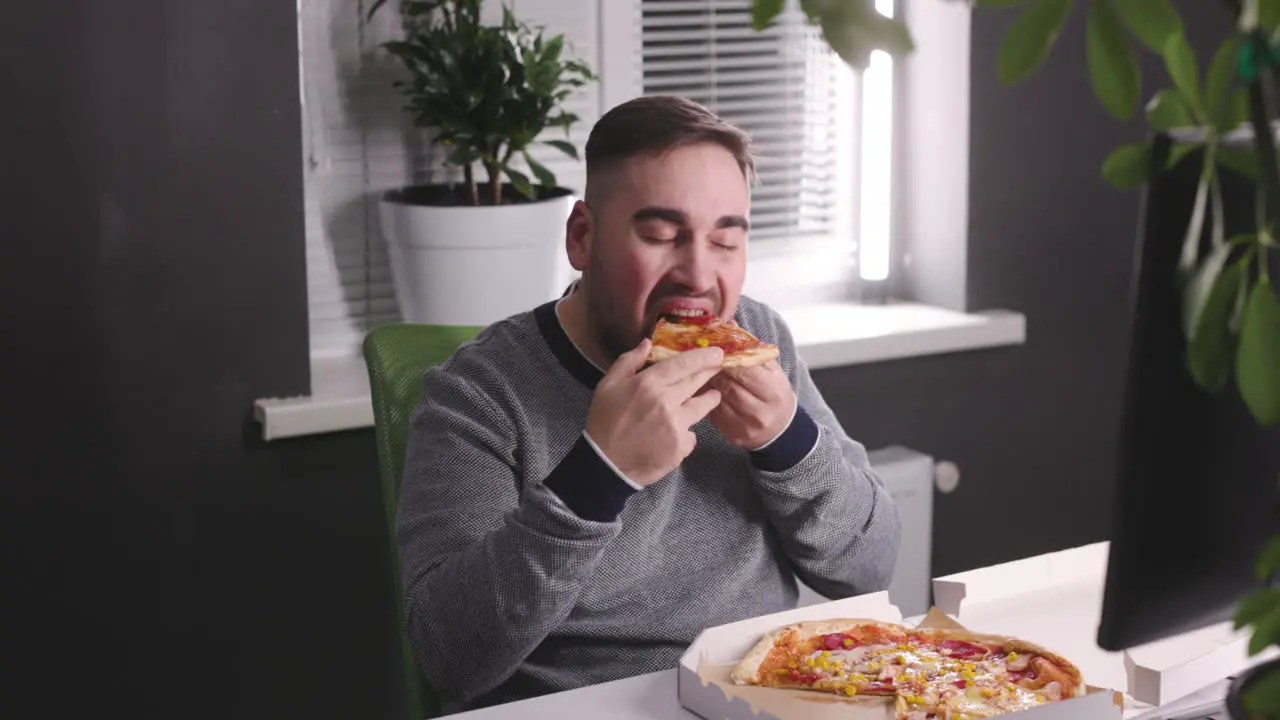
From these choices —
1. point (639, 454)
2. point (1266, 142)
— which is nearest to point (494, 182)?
point (639, 454)

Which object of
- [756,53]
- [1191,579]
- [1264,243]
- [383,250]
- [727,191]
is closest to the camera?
[1264,243]

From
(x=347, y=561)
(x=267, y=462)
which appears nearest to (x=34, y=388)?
(x=267, y=462)

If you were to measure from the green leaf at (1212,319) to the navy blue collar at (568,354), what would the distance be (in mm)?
1167

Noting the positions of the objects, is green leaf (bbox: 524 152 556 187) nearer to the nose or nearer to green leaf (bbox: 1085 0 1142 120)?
the nose

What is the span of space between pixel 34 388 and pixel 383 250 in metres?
0.68

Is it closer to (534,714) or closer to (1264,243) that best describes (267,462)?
(534,714)

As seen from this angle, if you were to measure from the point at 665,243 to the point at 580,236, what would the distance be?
0.41 feet

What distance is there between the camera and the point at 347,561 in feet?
8.22

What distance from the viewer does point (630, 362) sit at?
1.60 m

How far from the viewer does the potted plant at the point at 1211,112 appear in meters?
0.52

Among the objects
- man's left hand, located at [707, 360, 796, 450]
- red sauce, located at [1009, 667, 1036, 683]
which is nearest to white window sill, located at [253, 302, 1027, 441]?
man's left hand, located at [707, 360, 796, 450]

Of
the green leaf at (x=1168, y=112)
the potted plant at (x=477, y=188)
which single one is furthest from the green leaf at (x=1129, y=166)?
the potted plant at (x=477, y=188)

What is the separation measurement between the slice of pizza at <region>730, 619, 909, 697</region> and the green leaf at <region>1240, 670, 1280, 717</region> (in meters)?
0.84

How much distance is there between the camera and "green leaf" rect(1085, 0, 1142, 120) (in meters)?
0.53
